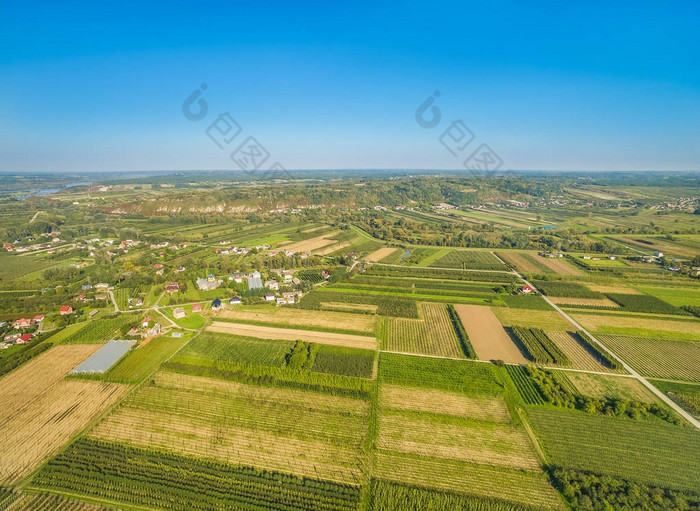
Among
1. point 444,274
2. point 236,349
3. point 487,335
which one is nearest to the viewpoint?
point 236,349

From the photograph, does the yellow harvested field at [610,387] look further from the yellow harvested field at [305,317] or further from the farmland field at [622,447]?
the yellow harvested field at [305,317]

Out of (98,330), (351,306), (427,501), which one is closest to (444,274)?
(351,306)

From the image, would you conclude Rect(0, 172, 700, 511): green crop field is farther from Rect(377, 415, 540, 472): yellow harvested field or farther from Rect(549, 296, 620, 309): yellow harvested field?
Rect(549, 296, 620, 309): yellow harvested field

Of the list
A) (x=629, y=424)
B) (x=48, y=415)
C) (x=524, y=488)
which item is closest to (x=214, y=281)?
(x=48, y=415)

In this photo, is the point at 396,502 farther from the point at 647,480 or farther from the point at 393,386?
the point at 647,480

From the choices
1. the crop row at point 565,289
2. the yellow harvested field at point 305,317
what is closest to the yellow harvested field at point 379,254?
the yellow harvested field at point 305,317

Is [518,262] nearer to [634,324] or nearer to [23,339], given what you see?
[634,324]

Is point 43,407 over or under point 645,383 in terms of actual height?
under
